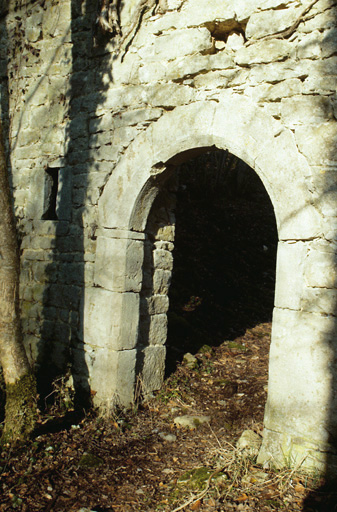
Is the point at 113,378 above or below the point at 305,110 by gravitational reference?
below

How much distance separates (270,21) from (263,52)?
237 millimetres

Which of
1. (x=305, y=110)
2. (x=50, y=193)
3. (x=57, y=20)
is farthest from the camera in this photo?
(x=50, y=193)

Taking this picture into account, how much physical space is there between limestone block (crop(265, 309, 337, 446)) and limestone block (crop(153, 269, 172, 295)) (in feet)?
5.41

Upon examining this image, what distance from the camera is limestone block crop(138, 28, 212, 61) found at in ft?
12.1

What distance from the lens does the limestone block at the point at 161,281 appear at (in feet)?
15.1

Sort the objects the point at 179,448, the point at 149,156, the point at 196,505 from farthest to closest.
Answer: the point at 149,156 → the point at 179,448 → the point at 196,505

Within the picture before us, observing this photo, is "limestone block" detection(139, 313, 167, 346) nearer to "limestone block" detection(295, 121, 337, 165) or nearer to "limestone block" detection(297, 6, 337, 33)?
"limestone block" detection(295, 121, 337, 165)

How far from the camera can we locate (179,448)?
3.78m

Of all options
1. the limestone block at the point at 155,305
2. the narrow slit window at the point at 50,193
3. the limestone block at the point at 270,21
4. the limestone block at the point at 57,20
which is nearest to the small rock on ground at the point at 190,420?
the limestone block at the point at 155,305

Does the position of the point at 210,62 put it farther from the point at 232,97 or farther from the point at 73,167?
the point at 73,167

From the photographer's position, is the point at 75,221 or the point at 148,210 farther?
the point at 75,221

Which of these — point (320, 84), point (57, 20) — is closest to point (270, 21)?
point (320, 84)

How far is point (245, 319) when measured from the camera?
7.49 m

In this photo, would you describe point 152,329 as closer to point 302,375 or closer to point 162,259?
point 162,259
